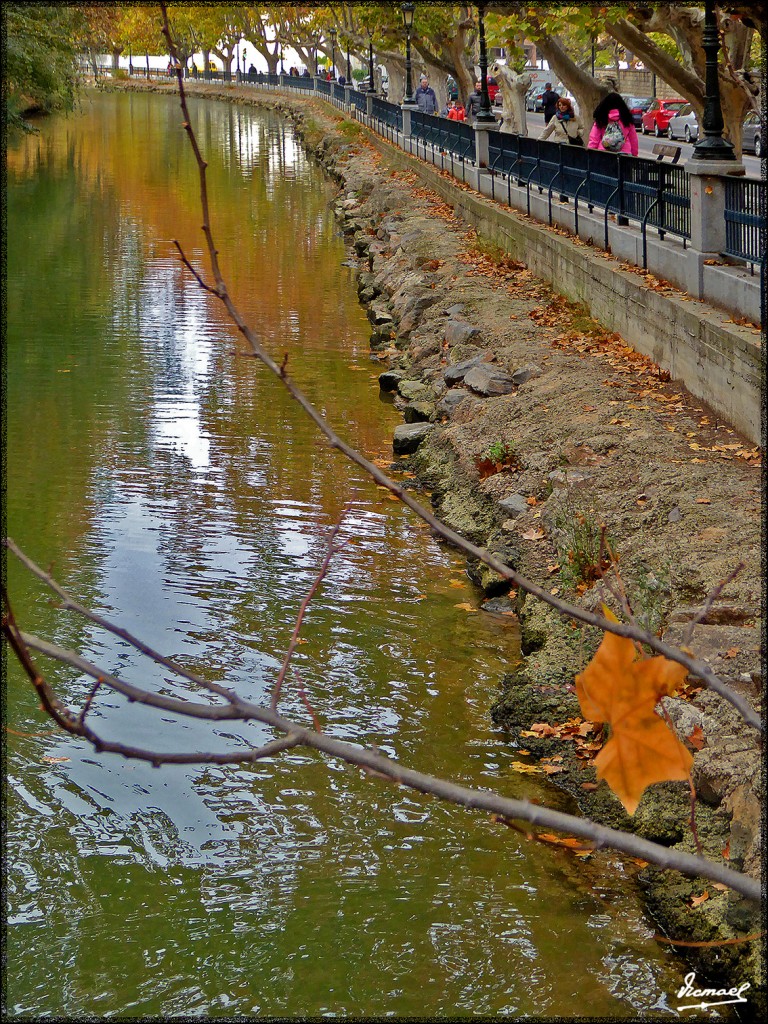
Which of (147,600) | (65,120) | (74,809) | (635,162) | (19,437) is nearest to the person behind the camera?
(74,809)

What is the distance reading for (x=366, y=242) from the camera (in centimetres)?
2811

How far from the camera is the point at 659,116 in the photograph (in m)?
54.6

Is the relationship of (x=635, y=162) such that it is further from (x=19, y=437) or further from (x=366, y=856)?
(x=366, y=856)

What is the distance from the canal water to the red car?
40298 millimetres

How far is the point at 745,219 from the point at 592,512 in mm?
3713

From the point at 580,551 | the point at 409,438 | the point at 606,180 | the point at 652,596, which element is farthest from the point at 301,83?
the point at 652,596

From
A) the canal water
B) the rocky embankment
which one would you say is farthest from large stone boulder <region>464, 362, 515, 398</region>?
the canal water

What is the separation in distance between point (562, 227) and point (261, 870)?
48.6 feet

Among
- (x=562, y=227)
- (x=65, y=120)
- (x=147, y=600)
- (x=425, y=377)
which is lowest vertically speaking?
(x=147, y=600)

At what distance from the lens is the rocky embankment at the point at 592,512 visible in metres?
6.31

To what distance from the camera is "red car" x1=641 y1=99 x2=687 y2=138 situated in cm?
5453

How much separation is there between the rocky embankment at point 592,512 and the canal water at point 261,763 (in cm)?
30

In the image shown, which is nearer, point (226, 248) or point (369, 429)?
point (369, 429)

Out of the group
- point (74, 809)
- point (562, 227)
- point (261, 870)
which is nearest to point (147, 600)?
point (74, 809)
